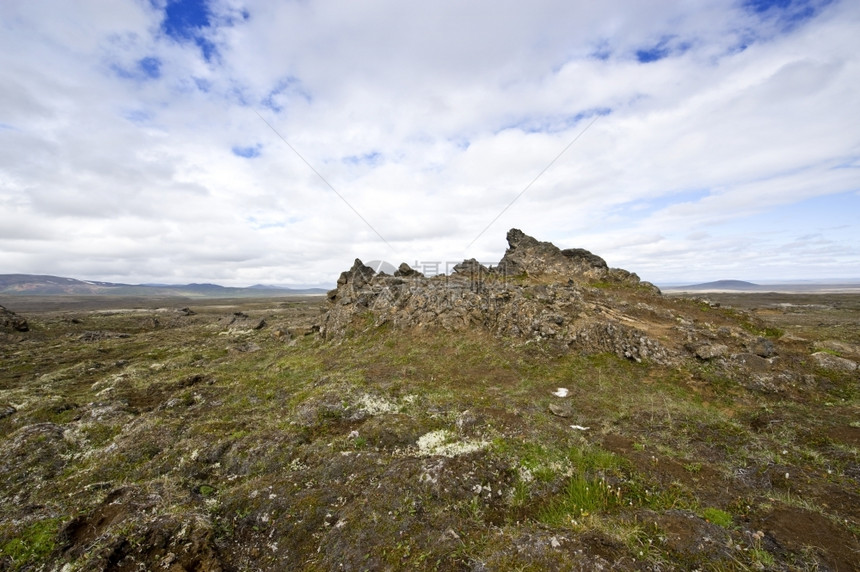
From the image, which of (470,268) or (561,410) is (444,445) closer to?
(561,410)

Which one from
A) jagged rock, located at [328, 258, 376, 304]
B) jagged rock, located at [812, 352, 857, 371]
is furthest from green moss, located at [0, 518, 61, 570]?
jagged rock, located at [812, 352, 857, 371]

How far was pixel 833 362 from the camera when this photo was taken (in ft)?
59.2

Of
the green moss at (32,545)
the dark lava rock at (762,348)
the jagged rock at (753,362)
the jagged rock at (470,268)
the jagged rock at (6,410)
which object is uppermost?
the jagged rock at (470,268)

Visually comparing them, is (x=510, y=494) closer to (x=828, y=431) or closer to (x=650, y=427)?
(x=650, y=427)

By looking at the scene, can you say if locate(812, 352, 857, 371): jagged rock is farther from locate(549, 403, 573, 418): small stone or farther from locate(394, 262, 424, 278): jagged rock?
locate(394, 262, 424, 278): jagged rock

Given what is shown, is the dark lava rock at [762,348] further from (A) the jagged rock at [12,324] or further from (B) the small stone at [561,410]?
(A) the jagged rock at [12,324]

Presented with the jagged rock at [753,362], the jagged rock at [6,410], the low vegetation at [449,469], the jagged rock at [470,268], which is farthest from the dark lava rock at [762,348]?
the jagged rock at [6,410]

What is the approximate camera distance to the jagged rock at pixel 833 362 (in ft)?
57.8

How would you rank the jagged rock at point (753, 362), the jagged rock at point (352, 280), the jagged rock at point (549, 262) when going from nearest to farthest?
the jagged rock at point (753, 362)
the jagged rock at point (549, 262)
the jagged rock at point (352, 280)

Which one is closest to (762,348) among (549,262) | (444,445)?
(444,445)

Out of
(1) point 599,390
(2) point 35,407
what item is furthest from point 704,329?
(2) point 35,407

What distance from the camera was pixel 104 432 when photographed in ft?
52.4

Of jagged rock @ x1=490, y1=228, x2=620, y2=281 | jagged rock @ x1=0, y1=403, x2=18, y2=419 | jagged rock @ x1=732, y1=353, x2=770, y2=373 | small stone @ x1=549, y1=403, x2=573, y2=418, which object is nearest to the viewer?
small stone @ x1=549, y1=403, x2=573, y2=418

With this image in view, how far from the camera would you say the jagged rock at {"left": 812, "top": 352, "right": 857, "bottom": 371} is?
17.6 meters
